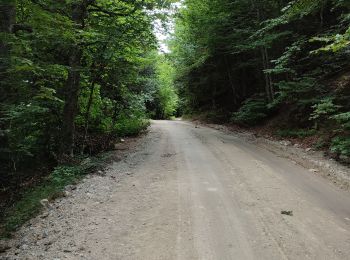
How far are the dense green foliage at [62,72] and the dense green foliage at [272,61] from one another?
279cm

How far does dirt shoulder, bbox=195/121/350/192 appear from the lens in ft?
28.8

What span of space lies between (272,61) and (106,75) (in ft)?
22.8

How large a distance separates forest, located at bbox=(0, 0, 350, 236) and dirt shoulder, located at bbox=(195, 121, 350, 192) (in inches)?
17.9

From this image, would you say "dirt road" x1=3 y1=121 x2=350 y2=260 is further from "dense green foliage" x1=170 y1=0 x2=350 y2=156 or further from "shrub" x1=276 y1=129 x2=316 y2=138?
"shrub" x1=276 y1=129 x2=316 y2=138

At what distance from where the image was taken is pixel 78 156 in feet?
38.2

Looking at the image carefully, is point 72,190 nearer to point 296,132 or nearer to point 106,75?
point 106,75

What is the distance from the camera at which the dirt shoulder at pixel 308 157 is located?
8.79 m

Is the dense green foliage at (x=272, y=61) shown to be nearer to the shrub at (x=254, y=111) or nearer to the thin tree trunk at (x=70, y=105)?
the shrub at (x=254, y=111)

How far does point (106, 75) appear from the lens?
42.4 feet

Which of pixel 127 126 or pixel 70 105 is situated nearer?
pixel 70 105

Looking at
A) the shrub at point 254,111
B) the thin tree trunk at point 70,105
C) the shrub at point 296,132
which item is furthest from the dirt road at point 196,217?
the shrub at point 254,111

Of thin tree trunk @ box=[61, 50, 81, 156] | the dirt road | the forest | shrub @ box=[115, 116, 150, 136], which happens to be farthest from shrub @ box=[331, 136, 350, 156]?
shrub @ box=[115, 116, 150, 136]

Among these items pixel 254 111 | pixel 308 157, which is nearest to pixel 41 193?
pixel 308 157

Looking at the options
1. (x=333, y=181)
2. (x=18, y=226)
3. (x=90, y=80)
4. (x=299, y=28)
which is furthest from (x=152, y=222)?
(x=299, y=28)
